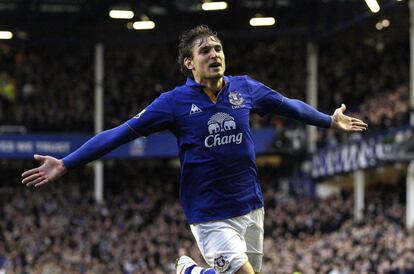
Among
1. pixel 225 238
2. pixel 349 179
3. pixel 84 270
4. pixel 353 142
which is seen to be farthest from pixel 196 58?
pixel 349 179

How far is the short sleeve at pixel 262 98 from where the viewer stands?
24.9 ft

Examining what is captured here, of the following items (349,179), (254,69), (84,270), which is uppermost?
(254,69)

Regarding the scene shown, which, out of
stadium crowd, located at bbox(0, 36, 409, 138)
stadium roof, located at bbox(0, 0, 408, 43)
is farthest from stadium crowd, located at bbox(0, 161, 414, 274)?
stadium roof, located at bbox(0, 0, 408, 43)

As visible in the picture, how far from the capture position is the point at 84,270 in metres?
28.6

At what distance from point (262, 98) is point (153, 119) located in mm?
878

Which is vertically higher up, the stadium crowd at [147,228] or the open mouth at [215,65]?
the open mouth at [215,65]

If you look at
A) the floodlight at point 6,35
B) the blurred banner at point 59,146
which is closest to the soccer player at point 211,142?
the blurred banner at point 59,146

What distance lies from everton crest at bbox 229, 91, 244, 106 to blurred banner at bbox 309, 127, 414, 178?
65.6 ft

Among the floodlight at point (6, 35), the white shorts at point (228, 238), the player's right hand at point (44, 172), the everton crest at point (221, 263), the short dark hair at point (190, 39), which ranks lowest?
the everton crest at point (221, 263)

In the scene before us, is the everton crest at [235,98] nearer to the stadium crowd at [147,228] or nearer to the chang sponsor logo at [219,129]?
the chang sponsor logo at [219,129]

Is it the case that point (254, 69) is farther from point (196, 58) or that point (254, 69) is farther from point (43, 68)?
point (196, 58)

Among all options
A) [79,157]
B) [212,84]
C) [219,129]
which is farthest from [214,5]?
[79,157]

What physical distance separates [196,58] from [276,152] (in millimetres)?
Result: 28176

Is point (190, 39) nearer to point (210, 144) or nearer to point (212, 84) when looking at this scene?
point (212, 84)
